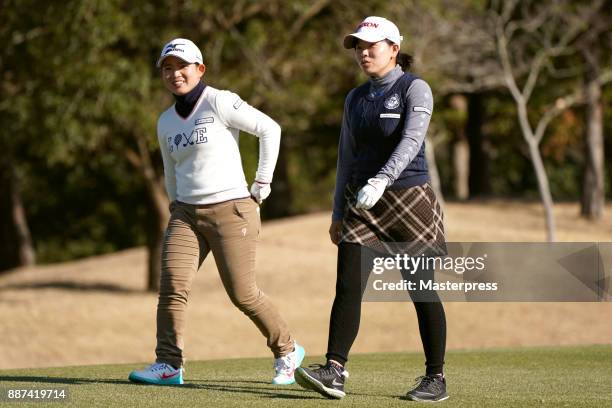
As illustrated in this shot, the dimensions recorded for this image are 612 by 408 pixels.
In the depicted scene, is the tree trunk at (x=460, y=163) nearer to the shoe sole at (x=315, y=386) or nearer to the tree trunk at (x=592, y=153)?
the tree trunk at (x=592, y=153)

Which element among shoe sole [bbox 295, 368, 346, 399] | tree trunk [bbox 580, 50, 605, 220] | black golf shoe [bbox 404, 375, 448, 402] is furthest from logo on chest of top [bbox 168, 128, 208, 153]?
tree trunk [bbox 580, 50, 605, 220]

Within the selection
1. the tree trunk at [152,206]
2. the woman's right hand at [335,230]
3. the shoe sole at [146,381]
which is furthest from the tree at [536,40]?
the woman's right hand at [335,230]

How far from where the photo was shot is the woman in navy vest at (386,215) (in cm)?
665

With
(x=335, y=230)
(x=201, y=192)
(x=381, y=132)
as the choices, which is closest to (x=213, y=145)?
(x=201, y=192)

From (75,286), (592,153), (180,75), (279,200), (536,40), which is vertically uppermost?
(536,40)

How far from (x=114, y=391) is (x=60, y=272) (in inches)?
895

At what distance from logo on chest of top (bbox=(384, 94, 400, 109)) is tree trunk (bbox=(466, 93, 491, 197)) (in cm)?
2935

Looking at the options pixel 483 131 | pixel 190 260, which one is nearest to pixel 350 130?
pixel 190 260

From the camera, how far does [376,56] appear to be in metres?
6.70

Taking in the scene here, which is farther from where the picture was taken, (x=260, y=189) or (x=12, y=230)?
(x=12, y=230)

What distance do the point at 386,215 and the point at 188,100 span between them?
149 centimetres

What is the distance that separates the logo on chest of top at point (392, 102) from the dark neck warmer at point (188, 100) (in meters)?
1.29

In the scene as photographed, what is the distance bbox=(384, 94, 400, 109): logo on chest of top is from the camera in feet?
21.9

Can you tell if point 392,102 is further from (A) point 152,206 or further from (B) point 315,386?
(A) point 152,206
